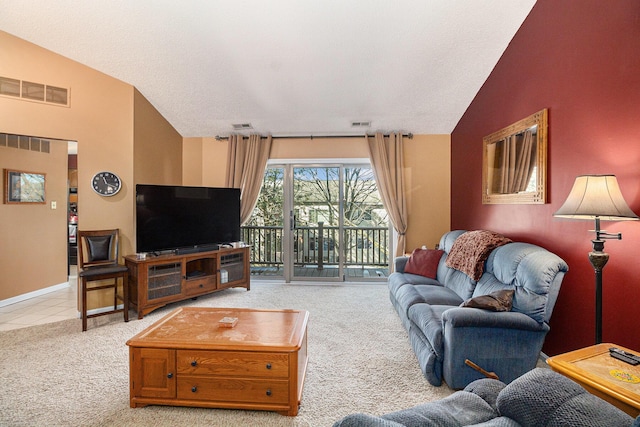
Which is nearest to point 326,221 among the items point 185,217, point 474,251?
point 185,217

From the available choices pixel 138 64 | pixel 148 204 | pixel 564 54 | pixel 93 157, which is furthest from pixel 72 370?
pixel 564 54

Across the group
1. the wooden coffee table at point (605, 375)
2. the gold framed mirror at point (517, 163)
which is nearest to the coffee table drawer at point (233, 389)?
the wooden coffee table at point (605, 375)

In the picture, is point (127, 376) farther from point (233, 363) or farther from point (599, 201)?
point (599, 201)

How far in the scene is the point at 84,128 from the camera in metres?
3.54

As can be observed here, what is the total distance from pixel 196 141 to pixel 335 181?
95.2 inches

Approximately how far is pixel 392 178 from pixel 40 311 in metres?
4.98

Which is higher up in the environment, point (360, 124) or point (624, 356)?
point (360, 124)

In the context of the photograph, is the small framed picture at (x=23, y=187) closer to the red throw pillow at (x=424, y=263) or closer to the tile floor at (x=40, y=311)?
the tile floor at (x=40, y=311)

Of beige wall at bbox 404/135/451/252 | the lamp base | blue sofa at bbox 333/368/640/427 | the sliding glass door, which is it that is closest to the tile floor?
the sliding glass door

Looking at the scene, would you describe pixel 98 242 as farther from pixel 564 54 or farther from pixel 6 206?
pixel 564 54

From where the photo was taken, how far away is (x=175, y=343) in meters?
1.89

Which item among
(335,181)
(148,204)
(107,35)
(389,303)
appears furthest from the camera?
(335,181)

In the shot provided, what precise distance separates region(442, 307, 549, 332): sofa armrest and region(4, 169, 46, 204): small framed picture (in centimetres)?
559

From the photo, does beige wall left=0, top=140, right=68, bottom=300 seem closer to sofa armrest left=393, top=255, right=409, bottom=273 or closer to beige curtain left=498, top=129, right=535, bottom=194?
sofa armrest left=393, top=255, right=409, bottom=273
